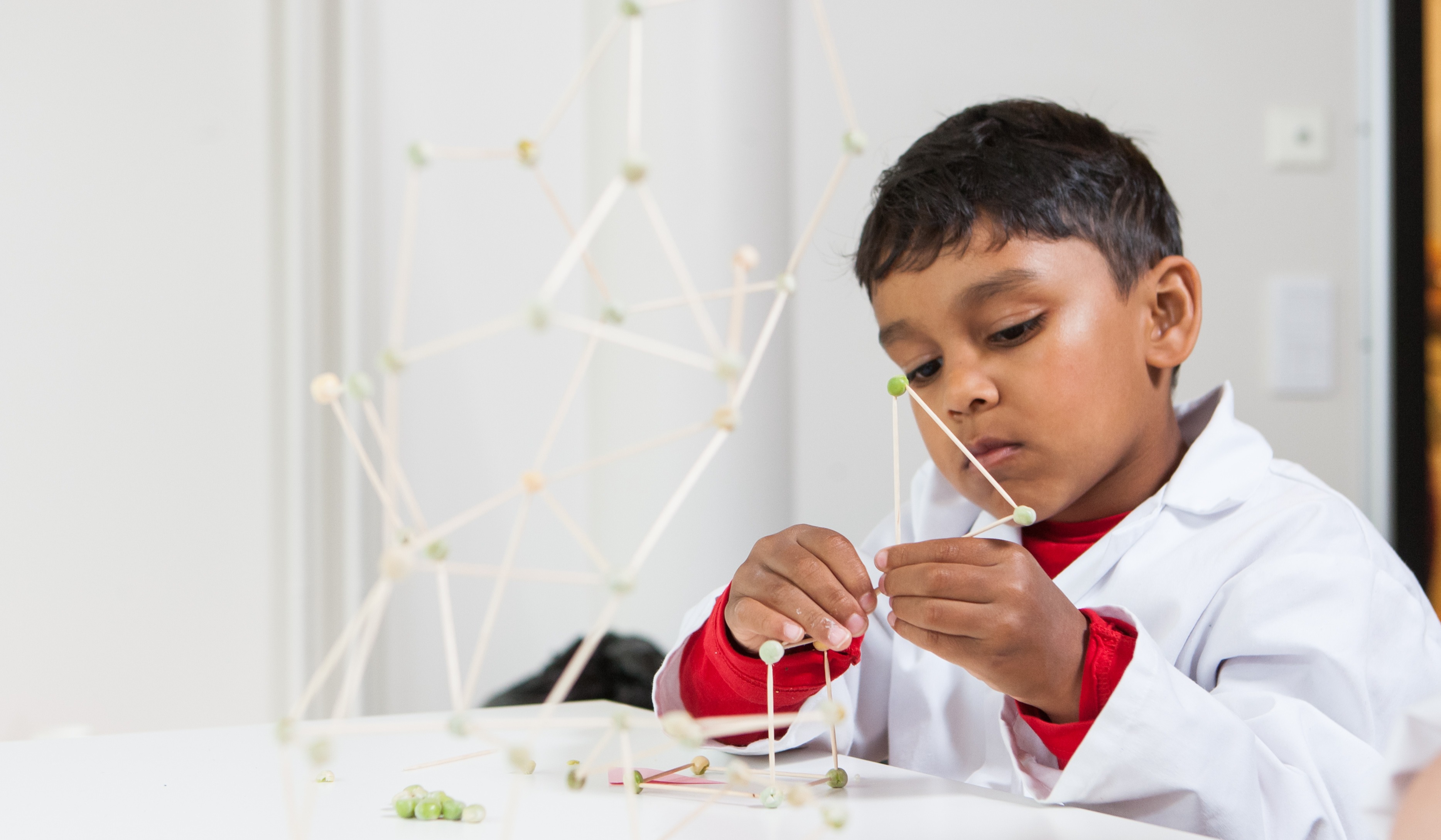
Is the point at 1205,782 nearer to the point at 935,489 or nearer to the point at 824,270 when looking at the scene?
the point at 935,489

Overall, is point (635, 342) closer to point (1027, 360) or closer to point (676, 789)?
point (676, 789)

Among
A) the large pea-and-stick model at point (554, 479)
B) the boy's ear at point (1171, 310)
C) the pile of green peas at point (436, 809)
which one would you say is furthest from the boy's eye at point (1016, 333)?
the pile of green peas at point (436, 809)

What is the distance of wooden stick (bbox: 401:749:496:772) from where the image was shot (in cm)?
58

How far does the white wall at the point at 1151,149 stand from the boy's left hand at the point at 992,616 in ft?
2.68

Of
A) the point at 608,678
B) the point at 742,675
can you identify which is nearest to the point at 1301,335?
the point at 608,678

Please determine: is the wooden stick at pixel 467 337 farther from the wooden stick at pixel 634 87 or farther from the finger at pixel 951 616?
the finger at pixel 951 616

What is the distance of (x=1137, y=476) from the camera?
0.85m

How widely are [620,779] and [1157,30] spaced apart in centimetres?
132

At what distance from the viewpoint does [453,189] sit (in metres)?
1.39

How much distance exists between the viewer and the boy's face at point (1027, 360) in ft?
2.42

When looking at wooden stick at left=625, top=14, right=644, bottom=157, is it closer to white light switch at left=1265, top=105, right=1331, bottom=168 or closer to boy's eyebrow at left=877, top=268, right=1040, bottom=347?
Answer: boy's eyebrow at left=877, top=268, right=1040, bottom=347

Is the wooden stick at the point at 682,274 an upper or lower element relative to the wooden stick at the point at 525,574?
upper

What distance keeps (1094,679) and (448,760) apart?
34 centimetres

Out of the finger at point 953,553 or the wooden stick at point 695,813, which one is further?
the finger at point 953,553
